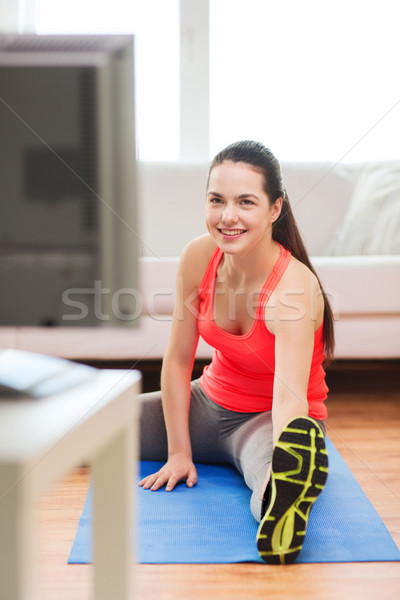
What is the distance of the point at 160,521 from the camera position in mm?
1071

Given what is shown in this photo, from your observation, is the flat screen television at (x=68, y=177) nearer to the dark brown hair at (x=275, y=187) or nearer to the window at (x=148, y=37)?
the dark brown hair at (x=275, y=187)

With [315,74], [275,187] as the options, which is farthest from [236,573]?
[315,74]

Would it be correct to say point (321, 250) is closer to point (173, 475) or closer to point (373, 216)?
point (373, 216)

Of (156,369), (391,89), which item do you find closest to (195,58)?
(391,89)

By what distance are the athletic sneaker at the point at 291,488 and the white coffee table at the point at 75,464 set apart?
0.43 metres

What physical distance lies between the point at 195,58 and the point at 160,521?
104 inches

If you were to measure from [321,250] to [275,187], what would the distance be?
4.46 ft

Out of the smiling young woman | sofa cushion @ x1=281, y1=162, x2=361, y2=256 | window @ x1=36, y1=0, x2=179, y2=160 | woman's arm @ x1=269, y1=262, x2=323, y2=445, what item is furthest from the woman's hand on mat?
window @ x1=36, y1=0, x2=179, y2=160

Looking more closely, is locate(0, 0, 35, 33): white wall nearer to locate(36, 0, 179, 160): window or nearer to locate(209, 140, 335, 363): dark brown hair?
locate(36, 0, 179, 160): window

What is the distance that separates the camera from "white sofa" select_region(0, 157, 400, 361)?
1917 mm

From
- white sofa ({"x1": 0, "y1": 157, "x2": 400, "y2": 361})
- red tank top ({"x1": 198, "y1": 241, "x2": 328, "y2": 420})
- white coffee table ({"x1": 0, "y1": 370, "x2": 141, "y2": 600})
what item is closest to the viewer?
white coffee table ({"x1": 0, "y1": 370, "x2": 141, "y2": 600})

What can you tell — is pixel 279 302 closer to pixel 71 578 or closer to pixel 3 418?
pixel 71 578

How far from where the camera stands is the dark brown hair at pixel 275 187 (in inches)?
45.4

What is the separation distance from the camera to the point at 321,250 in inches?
98.3
